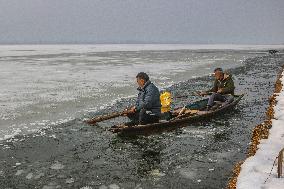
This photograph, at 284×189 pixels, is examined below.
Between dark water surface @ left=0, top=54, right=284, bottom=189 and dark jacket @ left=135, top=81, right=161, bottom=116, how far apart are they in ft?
3.09

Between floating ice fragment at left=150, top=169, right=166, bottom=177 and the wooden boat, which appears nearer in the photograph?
floating ice fragment at left=150, top=169, right=166, bottom=177

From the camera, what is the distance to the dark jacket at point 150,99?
1140cm

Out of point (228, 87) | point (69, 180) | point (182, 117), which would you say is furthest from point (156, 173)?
point (228, 87)

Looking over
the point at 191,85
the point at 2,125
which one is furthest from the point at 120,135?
the point at 191,85

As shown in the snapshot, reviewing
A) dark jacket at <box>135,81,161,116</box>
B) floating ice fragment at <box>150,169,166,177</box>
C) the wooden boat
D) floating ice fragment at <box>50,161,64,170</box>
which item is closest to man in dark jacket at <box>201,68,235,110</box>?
the wooden boat

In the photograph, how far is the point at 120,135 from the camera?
464 inches

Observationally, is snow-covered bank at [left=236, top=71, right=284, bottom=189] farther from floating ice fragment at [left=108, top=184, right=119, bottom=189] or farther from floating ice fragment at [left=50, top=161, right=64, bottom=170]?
floating ice fragment at [left=50, top=161, right=64, bottom=170]

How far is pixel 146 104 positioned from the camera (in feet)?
37.6

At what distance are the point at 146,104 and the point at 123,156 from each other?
2220 millimetres

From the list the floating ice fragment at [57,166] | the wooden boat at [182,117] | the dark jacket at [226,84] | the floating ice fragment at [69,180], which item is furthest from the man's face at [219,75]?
the floating ice fragment at [69,180]

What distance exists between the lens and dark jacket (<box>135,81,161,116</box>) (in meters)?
11.4

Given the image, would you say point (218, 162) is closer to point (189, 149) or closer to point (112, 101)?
point (189, 149)

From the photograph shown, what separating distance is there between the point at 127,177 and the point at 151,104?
3.67 m

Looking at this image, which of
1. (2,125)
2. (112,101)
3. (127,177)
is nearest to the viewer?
(127,177)
